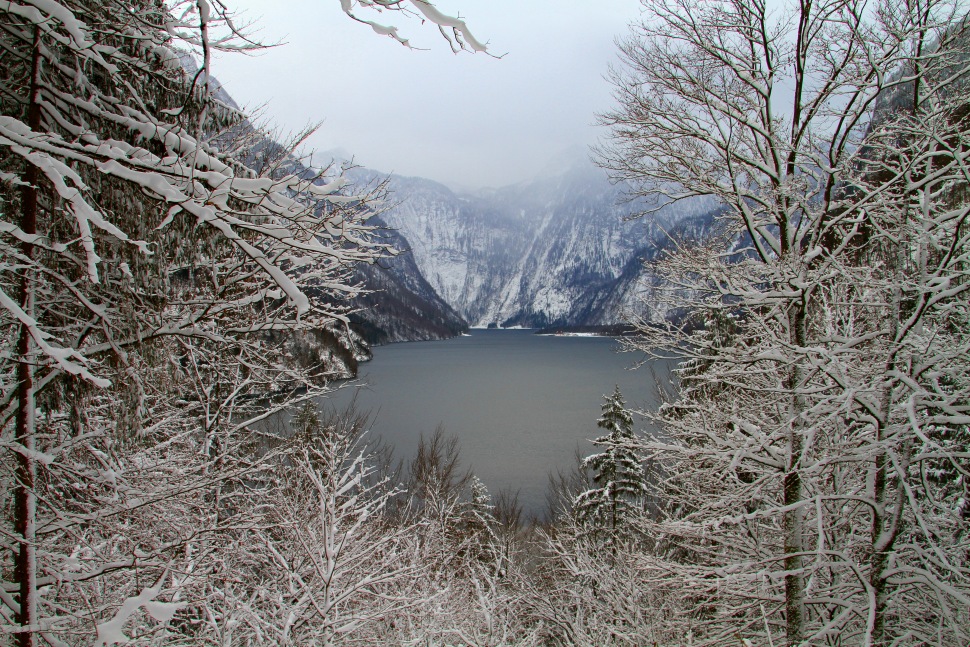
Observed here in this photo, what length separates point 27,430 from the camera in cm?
236

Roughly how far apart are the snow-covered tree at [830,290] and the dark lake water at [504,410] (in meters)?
5.74

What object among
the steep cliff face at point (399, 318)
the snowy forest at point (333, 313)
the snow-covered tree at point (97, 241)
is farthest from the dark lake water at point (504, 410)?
the steep cliff face at point (399, 318)

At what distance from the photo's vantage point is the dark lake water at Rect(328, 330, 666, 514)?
27.2 meters

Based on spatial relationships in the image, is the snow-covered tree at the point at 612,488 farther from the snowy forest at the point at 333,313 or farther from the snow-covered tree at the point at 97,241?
the snow-covered tree at the point at 97,241

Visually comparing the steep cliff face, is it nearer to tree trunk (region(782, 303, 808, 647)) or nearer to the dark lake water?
the dark lake water

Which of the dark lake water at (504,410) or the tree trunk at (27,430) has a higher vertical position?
the tree trunk at (27,430)

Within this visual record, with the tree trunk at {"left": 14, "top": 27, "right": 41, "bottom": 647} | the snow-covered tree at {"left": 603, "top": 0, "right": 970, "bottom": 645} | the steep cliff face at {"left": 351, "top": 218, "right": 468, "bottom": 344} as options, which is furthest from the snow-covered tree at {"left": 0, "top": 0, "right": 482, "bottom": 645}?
the steep cliff face at {"left": 351, "top": 218, "right": 468, "bottom": 344}

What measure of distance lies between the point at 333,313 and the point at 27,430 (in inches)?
66.6

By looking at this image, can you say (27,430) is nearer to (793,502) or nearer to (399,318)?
(793,502)

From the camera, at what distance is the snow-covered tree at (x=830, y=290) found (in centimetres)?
434

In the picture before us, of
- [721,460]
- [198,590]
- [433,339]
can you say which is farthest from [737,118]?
[433,339]

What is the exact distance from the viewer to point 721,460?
518cm

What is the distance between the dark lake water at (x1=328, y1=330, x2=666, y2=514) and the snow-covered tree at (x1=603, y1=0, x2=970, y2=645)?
5.74 metres

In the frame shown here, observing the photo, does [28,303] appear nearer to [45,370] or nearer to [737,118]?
[45,370]
